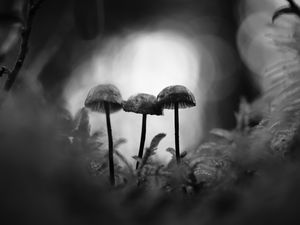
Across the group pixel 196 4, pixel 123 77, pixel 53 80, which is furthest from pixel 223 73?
pixel 53 80

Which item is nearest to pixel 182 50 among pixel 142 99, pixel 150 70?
pixel 150 70

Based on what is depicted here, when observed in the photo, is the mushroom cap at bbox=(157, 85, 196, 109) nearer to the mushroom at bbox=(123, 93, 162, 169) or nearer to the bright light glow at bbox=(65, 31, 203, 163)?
the mushroom at bbox=(123, 93, 162, 169)

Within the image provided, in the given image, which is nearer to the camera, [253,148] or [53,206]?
[53,206]

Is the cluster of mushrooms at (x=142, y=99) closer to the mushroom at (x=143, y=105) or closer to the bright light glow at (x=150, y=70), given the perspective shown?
the mushroom at (x=143, y=105)

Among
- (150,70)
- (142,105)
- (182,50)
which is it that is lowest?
(142,105)

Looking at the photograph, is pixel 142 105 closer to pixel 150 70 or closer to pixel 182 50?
pixel 150 70

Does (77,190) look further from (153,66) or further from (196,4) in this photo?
(153,66)
